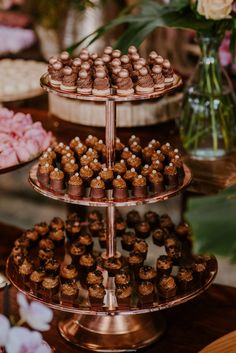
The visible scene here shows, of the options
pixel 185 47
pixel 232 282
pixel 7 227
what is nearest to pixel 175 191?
pixel 7 227

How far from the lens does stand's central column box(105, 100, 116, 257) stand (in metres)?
1.29

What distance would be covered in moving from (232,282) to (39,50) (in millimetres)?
1428

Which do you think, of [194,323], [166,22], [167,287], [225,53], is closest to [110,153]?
[167,287]

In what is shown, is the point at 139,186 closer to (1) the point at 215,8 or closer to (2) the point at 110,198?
(2) the point at 110,198

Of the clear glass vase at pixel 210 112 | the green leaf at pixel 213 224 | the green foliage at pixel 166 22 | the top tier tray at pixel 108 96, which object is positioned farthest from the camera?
the clear glass vase at pixel 210 112

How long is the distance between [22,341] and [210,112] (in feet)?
3.83

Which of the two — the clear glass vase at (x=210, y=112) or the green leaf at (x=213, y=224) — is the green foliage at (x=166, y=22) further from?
the green leaf at (x=213, y=224)

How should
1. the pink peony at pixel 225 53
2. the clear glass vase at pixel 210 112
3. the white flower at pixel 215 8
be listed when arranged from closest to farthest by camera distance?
the white flower at pixel 215 8, the clear glass vase at pixel 210 112, the pink peony at pixel 225 53

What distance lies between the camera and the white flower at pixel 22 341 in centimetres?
75

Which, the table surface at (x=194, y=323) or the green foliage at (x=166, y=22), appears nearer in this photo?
the table surface at (x=194, y=323)

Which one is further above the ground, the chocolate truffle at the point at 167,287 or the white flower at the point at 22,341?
the white flower at the point at 22,341

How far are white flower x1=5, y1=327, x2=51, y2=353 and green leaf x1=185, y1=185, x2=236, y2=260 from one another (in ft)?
0.70

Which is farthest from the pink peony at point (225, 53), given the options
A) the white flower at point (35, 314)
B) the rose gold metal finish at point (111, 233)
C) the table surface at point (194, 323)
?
the white flower at point (35, 314)

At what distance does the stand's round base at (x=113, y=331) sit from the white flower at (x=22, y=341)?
0.61 m
